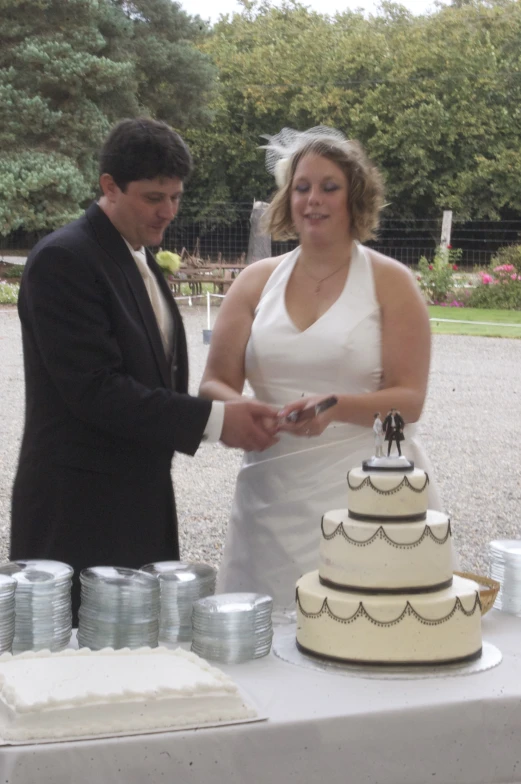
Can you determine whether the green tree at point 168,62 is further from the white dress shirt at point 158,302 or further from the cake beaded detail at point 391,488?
the cake beaded detail at point 391,488

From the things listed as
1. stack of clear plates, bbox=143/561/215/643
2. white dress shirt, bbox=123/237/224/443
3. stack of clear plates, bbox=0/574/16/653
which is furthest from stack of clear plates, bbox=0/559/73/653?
white dress shirt, bbox=123/237/224/443

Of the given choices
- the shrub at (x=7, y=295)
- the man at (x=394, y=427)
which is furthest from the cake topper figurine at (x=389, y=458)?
the shrub at (x=7, y=295)

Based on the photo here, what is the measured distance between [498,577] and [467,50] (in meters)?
38.4

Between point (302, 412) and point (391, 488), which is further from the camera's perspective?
point (302, 412)

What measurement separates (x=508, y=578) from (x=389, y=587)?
0.55 meters

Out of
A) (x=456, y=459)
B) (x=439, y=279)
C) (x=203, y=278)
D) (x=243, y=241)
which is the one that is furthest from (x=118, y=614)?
(x=243, y=241)

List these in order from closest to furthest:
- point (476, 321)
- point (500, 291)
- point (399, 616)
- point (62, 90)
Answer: point (399, 616), point (476, 321), point (500, 291), point (62, 90)

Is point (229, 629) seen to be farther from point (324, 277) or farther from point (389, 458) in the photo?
point (324, 277)

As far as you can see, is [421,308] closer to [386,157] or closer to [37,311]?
[37,311]

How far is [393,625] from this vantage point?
5.43ft

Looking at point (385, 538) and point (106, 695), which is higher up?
point (385, 538)

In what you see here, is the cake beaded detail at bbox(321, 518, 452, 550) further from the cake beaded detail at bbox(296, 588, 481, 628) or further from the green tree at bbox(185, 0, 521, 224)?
the green tree at bbox(185, 0, 521, 224)

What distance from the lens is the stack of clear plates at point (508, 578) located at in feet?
6.86

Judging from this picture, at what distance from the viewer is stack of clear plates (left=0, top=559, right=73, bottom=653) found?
1721 mm
